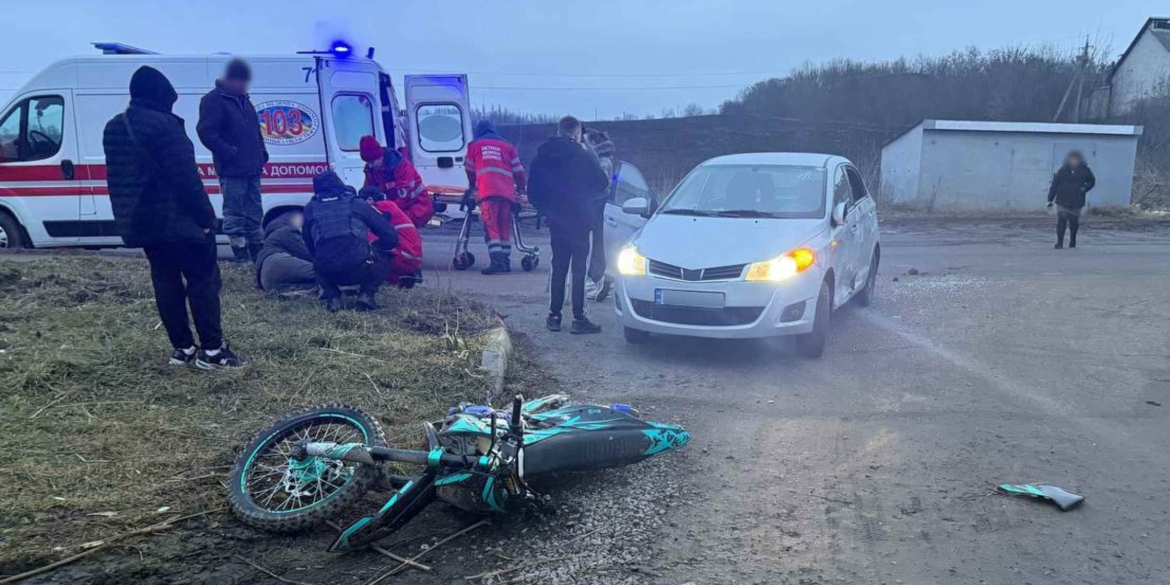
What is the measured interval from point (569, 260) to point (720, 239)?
1579 millimetres

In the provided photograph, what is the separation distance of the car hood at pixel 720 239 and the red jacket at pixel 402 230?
263 cm

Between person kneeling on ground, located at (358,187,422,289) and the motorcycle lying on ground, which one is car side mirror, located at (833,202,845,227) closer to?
the motorcycle lying on ground

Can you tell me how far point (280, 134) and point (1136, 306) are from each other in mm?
10617

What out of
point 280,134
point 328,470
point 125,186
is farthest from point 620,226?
point 328,470

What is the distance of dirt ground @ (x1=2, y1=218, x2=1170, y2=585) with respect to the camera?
11.2 ft

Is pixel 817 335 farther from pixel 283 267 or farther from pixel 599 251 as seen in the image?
pixel 283 267

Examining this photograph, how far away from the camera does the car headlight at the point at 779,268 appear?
6465mm

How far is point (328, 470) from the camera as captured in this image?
154 inches

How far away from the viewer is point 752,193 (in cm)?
763

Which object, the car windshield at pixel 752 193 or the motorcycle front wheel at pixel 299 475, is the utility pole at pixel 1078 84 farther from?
the motorcycle front wheel at pixel 299 475

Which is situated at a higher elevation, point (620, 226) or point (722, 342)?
point (620, 226)

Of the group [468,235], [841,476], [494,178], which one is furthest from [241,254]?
[841,476]

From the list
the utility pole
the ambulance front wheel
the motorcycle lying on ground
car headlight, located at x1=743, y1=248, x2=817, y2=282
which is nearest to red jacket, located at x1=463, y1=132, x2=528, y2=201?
the ambulance front wheel

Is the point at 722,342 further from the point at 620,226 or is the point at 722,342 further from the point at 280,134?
the point at 280,134
